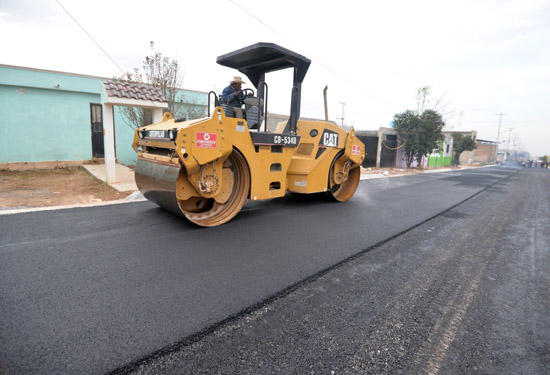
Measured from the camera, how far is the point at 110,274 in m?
2.74

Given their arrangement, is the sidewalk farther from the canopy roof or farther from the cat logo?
the cat logo

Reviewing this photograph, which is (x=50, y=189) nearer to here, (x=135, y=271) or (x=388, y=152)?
(x=135, y=271)

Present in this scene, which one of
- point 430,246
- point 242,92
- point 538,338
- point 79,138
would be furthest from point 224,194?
point 79,138

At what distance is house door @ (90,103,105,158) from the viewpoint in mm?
11414

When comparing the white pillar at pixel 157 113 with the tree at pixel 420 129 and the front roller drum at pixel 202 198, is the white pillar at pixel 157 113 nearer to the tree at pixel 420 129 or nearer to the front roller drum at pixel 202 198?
the front roller drum at pixel 202 198

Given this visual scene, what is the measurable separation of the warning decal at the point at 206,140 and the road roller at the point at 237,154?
0.01 meters

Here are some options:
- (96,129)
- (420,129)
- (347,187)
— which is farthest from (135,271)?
(420,129)

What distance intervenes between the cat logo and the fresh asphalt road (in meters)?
1.40

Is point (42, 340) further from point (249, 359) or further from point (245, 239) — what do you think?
point (245, 239)

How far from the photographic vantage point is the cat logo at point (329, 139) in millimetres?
5723

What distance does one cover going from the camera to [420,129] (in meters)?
20.2

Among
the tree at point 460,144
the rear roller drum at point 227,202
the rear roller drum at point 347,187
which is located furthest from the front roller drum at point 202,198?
the tree at point 460,144

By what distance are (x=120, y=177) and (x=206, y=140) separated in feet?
19.0

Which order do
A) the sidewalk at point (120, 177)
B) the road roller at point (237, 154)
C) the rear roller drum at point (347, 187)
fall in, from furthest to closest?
the sidewalk at point (120, 177) → the rear roller drum at point (347, 187) → the road roller at point (237, 154)
